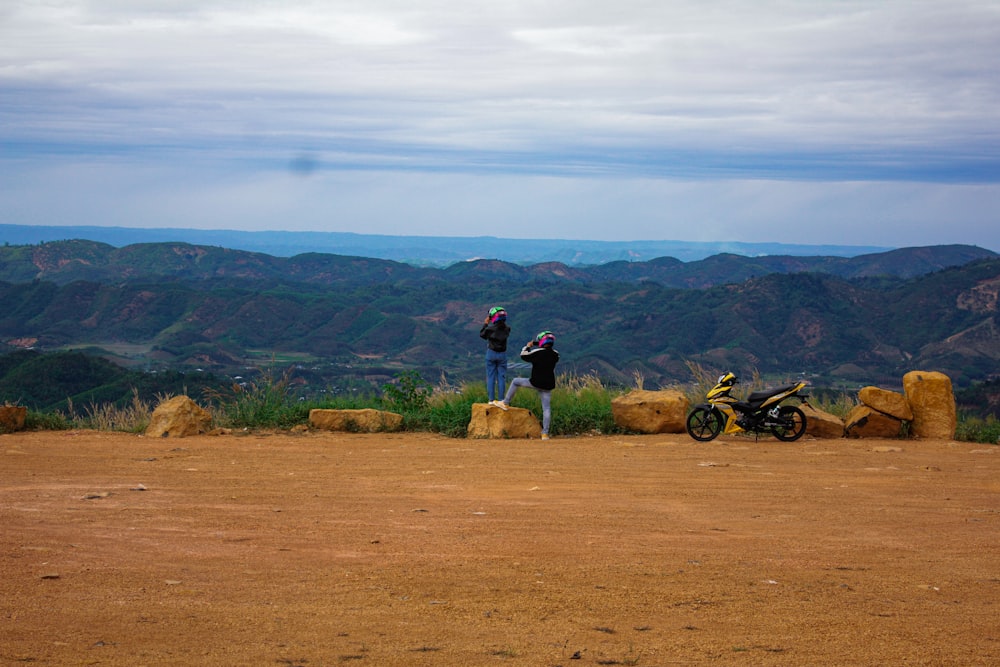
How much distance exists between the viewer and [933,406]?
45.2ft

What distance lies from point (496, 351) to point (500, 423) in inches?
52.3

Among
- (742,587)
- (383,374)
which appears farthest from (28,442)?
(383,374)

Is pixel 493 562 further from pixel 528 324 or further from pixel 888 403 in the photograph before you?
pixel 528 324

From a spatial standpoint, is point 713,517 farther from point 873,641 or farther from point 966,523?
point 873,641

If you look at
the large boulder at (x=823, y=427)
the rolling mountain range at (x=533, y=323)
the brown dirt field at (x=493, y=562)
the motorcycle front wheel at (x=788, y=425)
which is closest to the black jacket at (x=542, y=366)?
the brown dirt field at (x=493, y=562)

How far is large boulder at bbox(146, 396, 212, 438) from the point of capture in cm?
1327

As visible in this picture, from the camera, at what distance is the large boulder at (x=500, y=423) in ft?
45.1

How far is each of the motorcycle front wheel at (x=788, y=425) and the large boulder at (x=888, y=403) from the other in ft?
3.81

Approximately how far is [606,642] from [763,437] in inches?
369

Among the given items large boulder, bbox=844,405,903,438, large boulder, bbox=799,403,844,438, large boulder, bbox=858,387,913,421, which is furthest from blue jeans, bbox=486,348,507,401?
large boulder, bbox=858,387,913,421

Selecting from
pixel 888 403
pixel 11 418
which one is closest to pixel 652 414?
pixel 888 403

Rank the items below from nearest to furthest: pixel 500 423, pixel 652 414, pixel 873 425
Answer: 1. pixel 500 423
2. pixel 873 425
3. pixel 652 414

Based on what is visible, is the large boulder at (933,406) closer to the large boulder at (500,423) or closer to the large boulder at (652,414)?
the large boulder at (652,414)

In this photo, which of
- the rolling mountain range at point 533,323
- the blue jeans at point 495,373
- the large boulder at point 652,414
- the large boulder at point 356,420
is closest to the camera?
the large boulder at point 652,414
